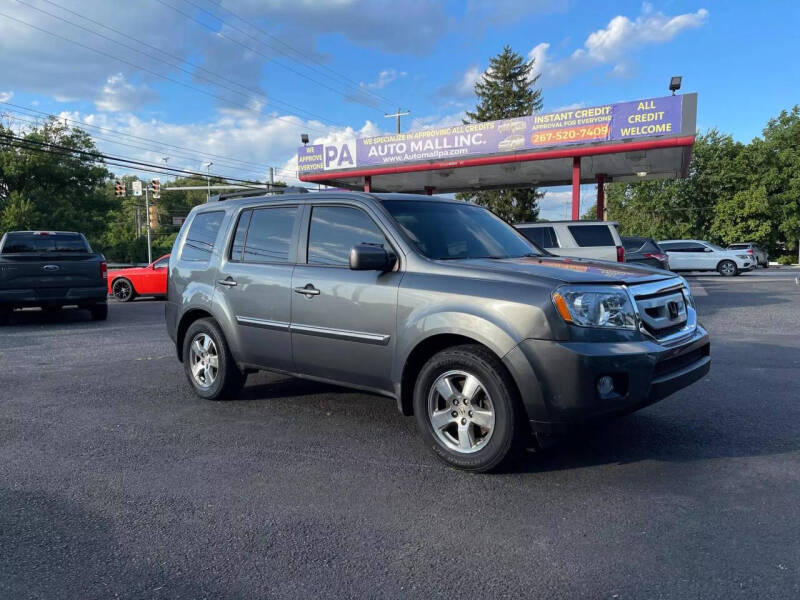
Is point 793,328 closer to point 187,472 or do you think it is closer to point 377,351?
point 377,351

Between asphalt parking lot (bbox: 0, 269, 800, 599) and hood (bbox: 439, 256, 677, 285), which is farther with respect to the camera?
hood (bbox: 439, 256, 677, 285)

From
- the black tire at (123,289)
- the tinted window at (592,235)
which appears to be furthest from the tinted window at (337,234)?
the black tire at (123,289)

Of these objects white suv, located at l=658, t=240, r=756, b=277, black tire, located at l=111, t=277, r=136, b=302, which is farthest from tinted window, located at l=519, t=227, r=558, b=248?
white suv, located at l=658, t=240, r=756, b=277

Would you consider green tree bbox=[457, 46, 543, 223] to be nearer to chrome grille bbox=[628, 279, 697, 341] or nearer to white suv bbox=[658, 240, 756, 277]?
white suv bbox=[658, 240, 756, 277]

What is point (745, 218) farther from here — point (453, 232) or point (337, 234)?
point (337, 234)

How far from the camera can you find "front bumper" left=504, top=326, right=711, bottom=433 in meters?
3.56

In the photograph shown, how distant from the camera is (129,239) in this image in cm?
6312

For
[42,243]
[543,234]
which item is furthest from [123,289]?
[543,234]

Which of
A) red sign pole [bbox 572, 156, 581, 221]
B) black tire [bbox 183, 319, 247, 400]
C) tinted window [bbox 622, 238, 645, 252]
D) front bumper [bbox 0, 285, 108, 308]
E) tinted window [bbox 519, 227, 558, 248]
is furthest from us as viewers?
red sign pole [bbox 572, 156, 581, 221]

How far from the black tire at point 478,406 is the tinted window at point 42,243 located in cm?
1019

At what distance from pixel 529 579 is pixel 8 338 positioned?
993cm

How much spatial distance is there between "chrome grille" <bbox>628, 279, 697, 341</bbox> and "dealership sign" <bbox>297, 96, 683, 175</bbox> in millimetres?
14447

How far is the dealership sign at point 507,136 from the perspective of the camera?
17250mm

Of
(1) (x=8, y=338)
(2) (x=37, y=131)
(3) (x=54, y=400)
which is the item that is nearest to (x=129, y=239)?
(2) (x=37, y=131)
